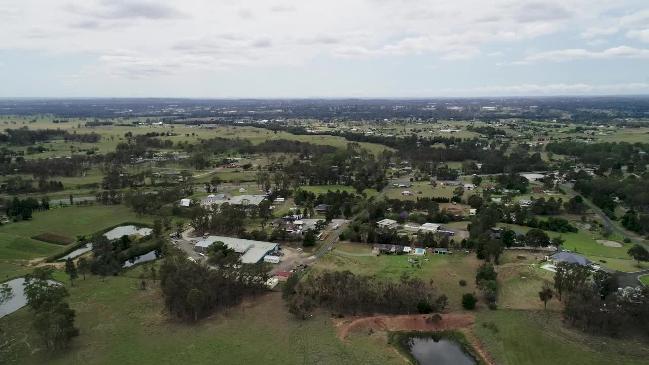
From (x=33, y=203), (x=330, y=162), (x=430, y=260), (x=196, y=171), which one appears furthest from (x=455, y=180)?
(x=33, y=203)

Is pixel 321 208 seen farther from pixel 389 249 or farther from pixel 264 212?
pixel 389 249

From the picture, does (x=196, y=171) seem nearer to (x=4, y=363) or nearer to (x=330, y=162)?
(x=330, y=162)

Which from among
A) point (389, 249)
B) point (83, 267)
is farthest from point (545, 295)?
point (83, 267)

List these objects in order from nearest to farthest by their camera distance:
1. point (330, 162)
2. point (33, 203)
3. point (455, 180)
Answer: point (33, 203) < point (455, 180) < point (330, 162)

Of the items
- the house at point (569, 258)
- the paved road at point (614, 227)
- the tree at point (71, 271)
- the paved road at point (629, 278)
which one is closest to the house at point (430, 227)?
the house at point (569, 258)

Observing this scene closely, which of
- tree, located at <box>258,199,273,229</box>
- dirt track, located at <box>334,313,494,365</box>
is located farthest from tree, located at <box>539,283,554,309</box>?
tree, located at <box>258,199,273,229</box>

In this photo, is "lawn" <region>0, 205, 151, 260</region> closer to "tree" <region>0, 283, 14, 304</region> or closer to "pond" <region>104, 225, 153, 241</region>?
"pond" <region>104, 225, 153, 241</region>
